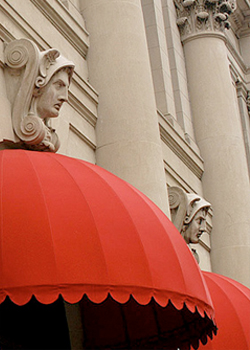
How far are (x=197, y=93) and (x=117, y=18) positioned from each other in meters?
5.84

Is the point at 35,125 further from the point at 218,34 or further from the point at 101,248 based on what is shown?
the point at 218,34

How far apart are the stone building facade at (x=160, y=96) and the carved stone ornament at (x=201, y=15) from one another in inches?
0.9

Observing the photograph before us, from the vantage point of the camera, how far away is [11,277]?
744cm

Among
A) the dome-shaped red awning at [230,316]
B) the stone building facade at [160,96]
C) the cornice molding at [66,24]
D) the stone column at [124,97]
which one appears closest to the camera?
the dome-shaped red awning at [230,316]

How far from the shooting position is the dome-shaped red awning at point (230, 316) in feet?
38.5

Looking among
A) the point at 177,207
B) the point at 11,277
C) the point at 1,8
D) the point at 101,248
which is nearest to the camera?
the point at 11,277

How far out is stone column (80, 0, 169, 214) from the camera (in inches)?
493

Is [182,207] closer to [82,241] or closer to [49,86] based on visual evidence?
[49,86]

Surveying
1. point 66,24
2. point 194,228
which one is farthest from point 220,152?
point 66,24

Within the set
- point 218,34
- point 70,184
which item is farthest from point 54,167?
point 218,34

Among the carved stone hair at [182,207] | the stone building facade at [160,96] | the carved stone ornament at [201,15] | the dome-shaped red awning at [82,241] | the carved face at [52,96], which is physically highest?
the carved stone ornament at [201,15]

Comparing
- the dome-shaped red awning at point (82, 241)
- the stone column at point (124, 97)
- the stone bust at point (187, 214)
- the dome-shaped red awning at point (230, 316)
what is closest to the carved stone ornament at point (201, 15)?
the stone column at point (124, 97)

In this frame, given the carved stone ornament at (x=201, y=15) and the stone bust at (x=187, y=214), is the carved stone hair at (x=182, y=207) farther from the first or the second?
the carved stone ornament at (x=201, y=15)

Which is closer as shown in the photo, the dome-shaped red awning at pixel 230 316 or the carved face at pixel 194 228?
the dome-shaped red awning at pixel 230 316
